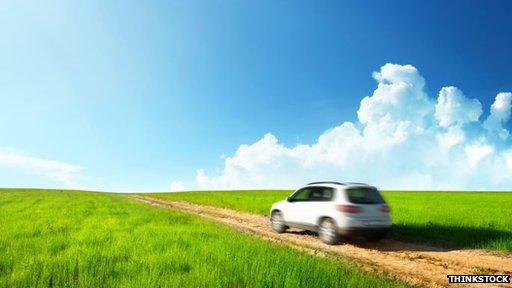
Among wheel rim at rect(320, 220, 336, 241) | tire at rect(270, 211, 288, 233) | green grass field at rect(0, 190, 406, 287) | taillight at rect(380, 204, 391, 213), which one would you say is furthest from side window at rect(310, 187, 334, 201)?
green grass field at rect(0, 190, 406, 287)

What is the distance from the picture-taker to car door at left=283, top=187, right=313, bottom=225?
16328 mm

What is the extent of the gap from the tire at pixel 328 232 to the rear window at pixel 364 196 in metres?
1.00

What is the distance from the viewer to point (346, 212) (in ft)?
46.6

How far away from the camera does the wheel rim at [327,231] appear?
14.6 meters

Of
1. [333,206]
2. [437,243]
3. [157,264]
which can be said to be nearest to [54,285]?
[157,264]

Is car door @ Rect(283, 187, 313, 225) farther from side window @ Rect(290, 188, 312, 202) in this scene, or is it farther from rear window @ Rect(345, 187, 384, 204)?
rear window @ Rect(345, 187, 384, 204)

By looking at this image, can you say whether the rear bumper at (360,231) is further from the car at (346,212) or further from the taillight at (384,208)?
the taillight at (384,208)

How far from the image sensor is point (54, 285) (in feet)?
23.8

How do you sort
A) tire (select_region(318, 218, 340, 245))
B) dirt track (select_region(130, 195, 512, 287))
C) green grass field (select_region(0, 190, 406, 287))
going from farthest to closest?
tire (select_region(318, 218, 340, 245)), dirt track (select_region(130, 195, 512, 287)), green grass field (select_region(0, 190, 406, 287))

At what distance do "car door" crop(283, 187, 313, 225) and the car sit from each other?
133 mm

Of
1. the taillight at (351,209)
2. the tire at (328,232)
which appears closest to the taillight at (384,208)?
the taillight at (351,209)

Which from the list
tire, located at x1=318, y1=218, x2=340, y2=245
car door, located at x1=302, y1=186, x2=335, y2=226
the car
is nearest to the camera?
the car

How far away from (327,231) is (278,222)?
334cm

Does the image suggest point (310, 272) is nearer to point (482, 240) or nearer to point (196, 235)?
point (196, 235)
